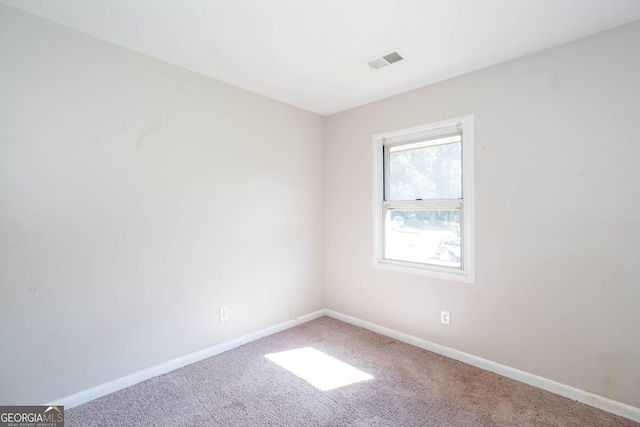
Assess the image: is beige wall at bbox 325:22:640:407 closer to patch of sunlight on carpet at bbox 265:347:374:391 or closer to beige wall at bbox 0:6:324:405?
patch of sunlight on carpet at bbox 265:347:374:391

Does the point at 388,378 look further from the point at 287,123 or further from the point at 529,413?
the point at 287,123

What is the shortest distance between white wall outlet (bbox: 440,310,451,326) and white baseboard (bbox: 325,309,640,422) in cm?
23

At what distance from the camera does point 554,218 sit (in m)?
2.17

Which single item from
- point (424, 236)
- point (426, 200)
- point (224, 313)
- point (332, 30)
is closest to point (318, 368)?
point (224, 313)

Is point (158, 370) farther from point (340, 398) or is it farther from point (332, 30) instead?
point (332, 30)

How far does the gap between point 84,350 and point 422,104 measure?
3.38 meters

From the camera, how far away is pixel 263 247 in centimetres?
313

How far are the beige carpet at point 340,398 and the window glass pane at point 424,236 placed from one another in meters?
0.90

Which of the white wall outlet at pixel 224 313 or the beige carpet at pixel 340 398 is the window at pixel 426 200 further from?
the white wall outlet at pixel 224 313

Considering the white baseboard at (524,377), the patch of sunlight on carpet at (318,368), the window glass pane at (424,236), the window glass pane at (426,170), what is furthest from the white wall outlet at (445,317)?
the window glass pane at (426,170)

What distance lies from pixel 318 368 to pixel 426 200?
5.98ft

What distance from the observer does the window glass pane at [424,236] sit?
2762 mm

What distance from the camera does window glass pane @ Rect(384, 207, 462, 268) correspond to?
2.76 metres

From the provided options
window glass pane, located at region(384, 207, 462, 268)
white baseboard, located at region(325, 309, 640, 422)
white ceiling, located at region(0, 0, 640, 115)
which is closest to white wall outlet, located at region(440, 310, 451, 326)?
white baseboard, located at region(325, 309, 640, 422)
